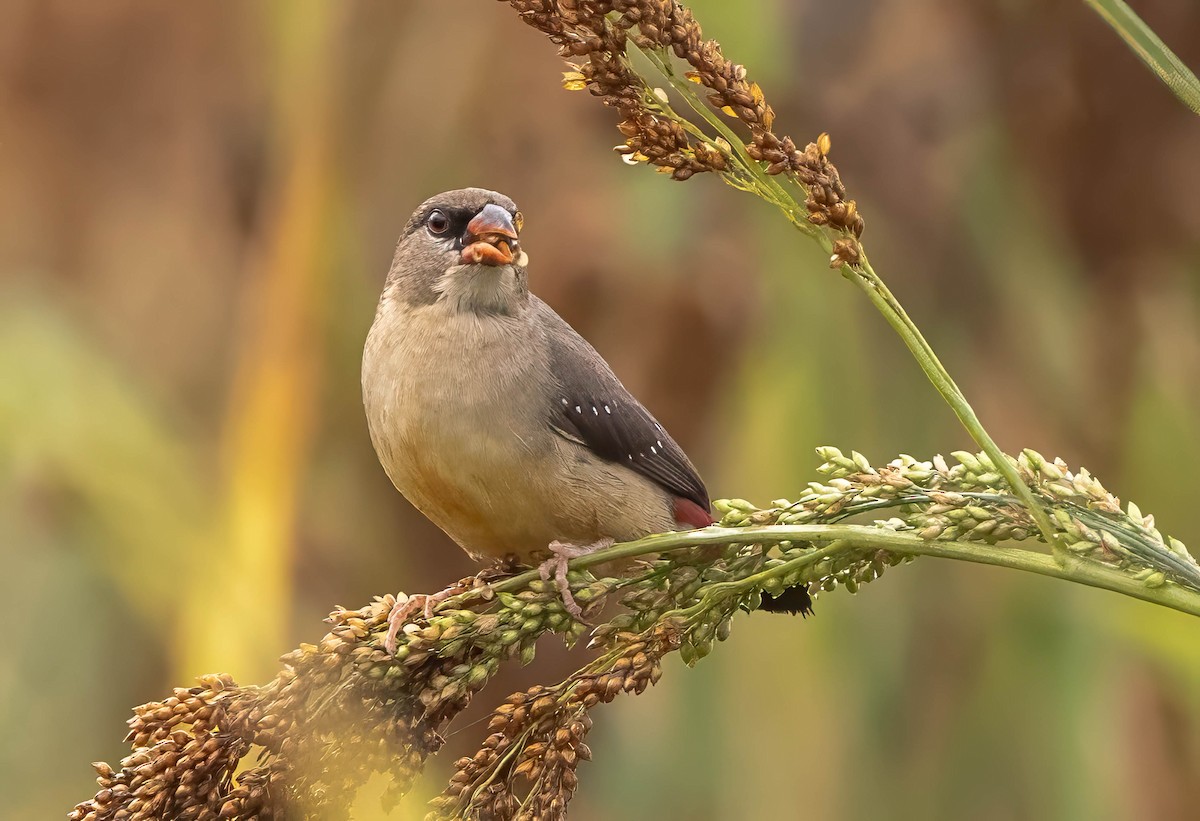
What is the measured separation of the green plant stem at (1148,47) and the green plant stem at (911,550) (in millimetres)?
410

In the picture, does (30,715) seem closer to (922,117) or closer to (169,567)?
(169,567)

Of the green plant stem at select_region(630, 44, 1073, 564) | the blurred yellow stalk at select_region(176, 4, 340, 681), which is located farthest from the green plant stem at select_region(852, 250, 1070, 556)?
the blurred yellow stalk at select_region(176, 4, 340, 681)

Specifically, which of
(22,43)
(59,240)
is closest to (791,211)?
(59,240)

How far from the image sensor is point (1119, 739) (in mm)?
2461

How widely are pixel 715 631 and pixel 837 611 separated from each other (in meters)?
1.36

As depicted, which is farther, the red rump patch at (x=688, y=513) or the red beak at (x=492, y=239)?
the red rump patch at (x=688, y=513)

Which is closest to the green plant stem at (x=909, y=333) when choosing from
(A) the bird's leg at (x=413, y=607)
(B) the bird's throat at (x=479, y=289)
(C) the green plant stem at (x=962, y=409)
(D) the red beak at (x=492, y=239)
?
(C) the green plant stem at (x=962, y=409)

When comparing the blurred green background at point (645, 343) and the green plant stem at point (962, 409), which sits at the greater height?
the blurred green background at point (645, 343)

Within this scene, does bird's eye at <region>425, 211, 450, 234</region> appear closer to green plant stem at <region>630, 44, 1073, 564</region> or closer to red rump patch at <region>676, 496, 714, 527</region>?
red rump patch at <region>676, 496, 714, 527</region>

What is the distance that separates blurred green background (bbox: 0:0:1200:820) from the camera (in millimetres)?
2484

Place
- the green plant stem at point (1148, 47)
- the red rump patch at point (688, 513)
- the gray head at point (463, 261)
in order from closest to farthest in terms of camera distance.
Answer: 1. the green plant stem at point (1148, 47)
2. the gray head at point (463, 261)
3. the red rump patch at point (688, 513)

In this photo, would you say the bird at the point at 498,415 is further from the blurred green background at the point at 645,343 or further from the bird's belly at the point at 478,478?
the blurred green background at the point at 645,343

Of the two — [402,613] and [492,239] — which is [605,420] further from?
[402,613]

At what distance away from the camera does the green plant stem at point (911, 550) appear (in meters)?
1.02
